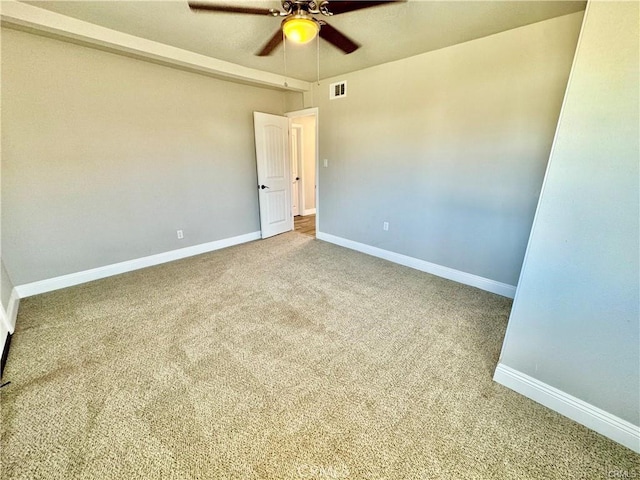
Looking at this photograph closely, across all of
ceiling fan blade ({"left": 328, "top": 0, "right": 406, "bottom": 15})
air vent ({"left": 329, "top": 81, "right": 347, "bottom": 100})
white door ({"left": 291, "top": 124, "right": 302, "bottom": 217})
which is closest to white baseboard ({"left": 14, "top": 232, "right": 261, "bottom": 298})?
white door ({"left": 291, "top": 124, "right": 302, "bottom": 217})

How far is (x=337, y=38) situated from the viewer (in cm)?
207

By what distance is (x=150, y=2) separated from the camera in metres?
2.03

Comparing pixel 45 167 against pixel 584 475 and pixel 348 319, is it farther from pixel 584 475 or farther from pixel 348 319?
pixel 584 475

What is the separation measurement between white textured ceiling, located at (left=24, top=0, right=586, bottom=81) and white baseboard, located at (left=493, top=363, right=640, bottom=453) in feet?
8.63

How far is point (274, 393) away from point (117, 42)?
11.0 ft

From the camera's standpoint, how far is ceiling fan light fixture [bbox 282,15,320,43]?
1701 millimetres

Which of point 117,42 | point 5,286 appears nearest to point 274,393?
point 5,286

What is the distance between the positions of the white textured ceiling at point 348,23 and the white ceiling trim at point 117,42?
0.07 m

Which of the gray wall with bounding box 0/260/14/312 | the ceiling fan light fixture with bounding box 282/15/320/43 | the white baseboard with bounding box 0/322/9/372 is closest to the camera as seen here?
the ceiling fan light fixture with bounding box 282/15/320/43

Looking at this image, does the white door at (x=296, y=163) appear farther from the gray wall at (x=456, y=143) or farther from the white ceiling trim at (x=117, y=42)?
the white ceiling trim at (x=117, y=42)

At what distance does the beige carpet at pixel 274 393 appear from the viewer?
1259 millimetres

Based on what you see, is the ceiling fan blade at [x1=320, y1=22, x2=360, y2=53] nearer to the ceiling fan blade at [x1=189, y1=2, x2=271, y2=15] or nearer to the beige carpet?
the ceiling fan blade at [x1=189, y1=2, x2=271, y2=15]

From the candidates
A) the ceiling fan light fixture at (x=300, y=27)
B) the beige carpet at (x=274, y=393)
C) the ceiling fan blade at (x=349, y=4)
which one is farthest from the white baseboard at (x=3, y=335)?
the ceiling fan blade at (x=349, y=4)

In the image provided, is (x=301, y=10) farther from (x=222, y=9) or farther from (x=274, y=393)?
(x=274, y=393)
